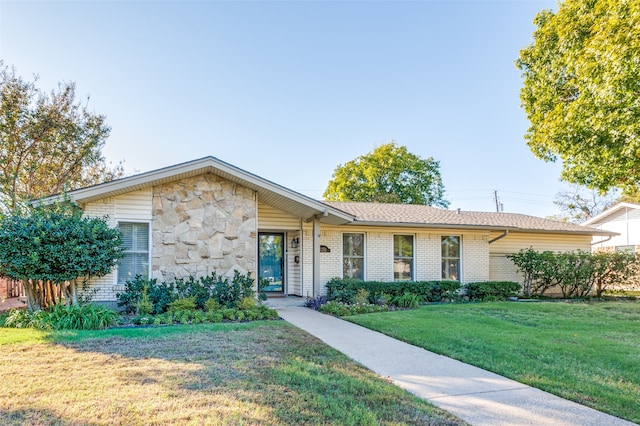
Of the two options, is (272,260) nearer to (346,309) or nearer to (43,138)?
(346,309)

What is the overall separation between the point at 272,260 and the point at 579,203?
38.6m

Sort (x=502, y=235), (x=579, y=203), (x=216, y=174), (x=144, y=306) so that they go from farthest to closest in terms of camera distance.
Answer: (x=579, y=203) < (x=502, y=235) < (x=216, y=174) < (x=144, y=306)

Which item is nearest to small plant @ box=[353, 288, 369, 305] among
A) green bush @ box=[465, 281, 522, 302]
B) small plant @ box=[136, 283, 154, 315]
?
green bush @ box=[465, 281, 522, 302]

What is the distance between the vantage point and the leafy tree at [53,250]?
793cm

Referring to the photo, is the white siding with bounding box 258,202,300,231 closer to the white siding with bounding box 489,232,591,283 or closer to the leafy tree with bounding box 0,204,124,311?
the leafy tree with bounding box 0,204,124,311

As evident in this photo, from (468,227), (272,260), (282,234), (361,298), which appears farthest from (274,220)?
(468,227)

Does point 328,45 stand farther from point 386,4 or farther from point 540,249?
point 540,249

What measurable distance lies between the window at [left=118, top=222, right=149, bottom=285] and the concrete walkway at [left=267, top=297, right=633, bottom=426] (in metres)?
5.27

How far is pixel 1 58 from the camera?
48.8 feet

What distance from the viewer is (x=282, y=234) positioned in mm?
13523

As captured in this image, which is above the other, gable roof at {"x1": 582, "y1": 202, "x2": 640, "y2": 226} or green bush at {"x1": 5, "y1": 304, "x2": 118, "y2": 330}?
gable roof at {"x1": 582, "y1": 202, "x2": 640, "y2": 226}

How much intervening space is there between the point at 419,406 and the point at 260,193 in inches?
317

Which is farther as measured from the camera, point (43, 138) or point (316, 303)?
point (43, 138)

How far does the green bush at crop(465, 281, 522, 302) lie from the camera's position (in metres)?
13.4
